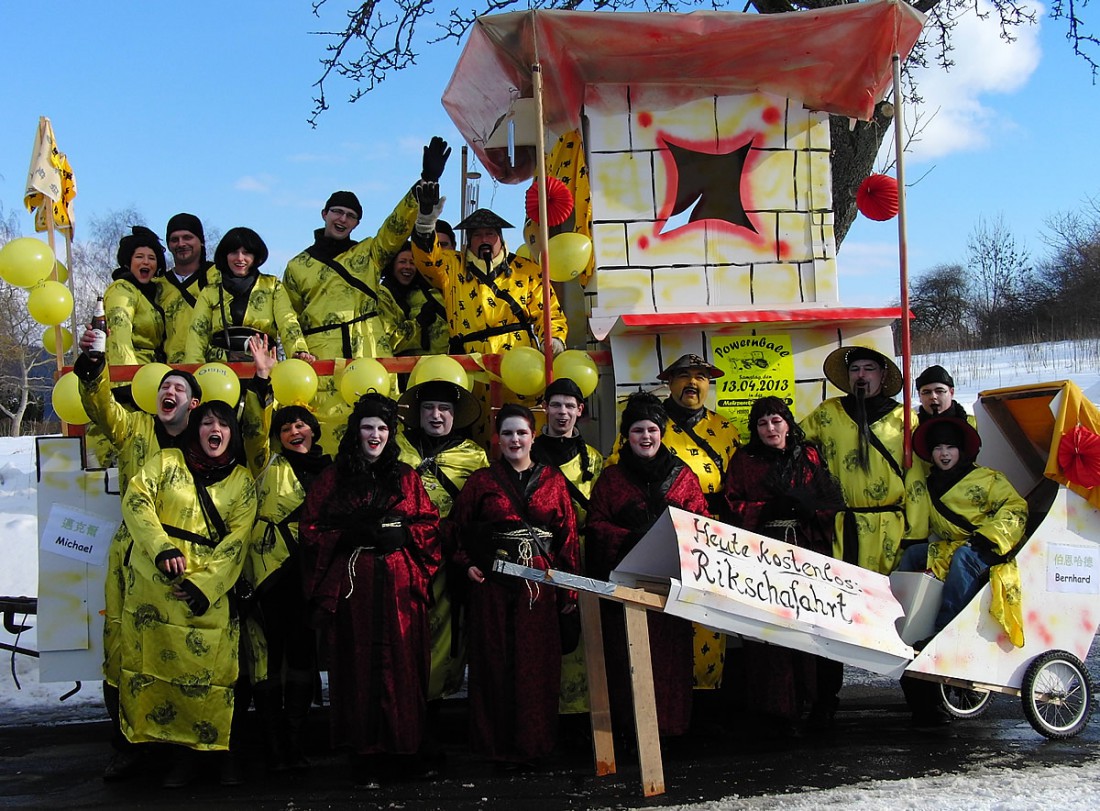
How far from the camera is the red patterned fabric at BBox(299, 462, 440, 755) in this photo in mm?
4105

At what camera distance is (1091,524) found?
4660mm

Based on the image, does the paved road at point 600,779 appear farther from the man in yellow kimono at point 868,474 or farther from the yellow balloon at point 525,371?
the yellow balloon at point 525,371

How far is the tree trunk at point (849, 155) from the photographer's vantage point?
841 cm

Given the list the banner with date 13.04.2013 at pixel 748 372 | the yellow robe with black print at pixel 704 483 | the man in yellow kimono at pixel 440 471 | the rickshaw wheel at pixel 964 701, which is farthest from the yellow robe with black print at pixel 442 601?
the rickshaw wheel at pixel 964 701

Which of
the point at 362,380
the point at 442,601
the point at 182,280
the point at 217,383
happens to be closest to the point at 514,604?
the point at 442,601

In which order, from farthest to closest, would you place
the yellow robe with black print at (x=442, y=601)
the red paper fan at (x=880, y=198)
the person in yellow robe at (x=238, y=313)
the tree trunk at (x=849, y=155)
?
the tree trunk at (x=849, y=155) < the person in yellow robe at (x=238, y=313) < the red paper fan at (x=880, y=198) < the yellow robe with black print at (x=442, y=601)

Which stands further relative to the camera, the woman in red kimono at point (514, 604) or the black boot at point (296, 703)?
the black boot at point (296, 703)

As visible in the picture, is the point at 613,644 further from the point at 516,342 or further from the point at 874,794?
the point at 516,342

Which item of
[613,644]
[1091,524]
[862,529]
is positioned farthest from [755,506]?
[1091,524]

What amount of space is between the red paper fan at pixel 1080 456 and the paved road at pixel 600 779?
1.21 m

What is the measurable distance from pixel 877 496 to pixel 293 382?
2.93 meters

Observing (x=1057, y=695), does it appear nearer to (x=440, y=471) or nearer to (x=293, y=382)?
(x=440, y=471)

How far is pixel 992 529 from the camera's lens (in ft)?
14.8

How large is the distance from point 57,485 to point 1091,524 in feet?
16.7
